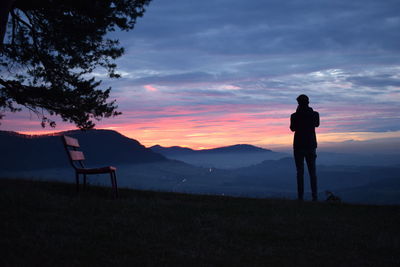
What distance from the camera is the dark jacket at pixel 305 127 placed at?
32.0 ft

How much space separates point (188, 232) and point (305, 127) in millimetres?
5206

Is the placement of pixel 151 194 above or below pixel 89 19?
below

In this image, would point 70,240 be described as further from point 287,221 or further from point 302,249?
point 287,221

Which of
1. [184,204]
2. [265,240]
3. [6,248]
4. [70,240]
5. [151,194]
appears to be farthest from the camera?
[151,194]

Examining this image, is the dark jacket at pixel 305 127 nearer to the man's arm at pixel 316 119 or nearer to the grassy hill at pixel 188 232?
the man's arm at pixel 316 119

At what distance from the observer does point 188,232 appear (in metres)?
5.76

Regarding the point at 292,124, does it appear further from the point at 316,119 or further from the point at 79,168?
the point at 79,168

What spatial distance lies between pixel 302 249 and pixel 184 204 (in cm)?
380

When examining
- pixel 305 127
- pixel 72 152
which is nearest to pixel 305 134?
pixel 305 127

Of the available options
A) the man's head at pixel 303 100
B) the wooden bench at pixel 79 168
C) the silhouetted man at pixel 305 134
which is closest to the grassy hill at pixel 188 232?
the wooden bench at pixel 79 168

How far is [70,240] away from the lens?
497 centimetres

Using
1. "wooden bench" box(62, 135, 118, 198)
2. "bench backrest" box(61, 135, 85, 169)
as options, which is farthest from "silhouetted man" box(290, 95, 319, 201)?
"bench backrest" box(61, 135, 85, 169)

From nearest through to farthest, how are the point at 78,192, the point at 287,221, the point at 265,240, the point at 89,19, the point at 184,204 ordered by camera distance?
the point at 265,240, the point at 287,221, the point at 184,204, the point at 78,192, the point at 89,19

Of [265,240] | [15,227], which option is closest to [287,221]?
[265,240]
